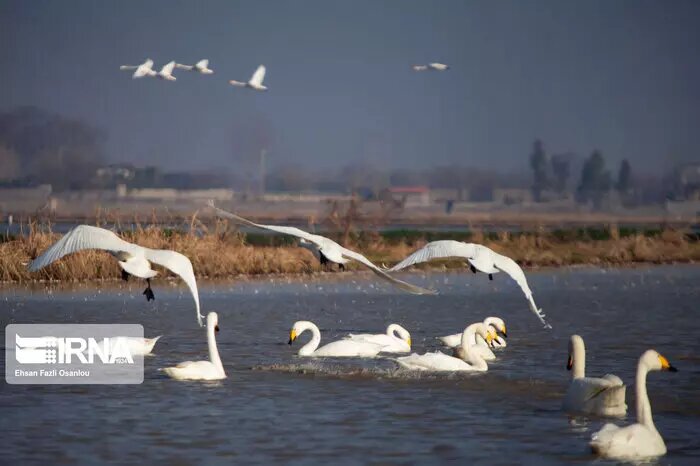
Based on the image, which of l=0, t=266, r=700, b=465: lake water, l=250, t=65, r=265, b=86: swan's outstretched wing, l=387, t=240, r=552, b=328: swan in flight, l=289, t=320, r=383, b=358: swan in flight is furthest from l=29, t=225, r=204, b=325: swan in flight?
l=250, t=65, r=265, b=86: swan's outstretched wing

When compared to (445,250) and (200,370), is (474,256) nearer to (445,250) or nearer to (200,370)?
(445,250)

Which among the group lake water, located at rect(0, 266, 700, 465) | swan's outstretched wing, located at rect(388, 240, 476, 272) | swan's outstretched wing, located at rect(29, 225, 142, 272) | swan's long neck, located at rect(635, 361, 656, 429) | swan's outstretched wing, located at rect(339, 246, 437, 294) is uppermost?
swan's outstretched wing, located at rect(29, 225, 142, 272)

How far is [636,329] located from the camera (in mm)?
30047

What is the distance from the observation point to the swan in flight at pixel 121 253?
20.2 meters

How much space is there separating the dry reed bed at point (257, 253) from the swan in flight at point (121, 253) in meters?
9.08

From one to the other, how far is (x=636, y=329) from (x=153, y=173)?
13799 cm

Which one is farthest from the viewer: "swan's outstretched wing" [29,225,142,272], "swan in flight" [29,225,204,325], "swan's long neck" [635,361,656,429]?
"swan's outstretched wing" [29,225,142,272]

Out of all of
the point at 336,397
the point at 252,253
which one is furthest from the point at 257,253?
the point at 336,397

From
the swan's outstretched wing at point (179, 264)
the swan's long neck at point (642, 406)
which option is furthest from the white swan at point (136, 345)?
the swan's long neck at point (642, 406)

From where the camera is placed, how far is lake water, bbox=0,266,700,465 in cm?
1603

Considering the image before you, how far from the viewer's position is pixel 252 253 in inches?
1651

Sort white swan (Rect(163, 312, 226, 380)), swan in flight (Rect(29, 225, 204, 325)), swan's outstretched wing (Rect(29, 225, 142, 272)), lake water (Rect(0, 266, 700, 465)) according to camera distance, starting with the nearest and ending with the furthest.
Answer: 1. lake water (Rect(0, 266, 700, 465))
2. swan in flight (Rect(29, 225, 204, 325))
3. swan's outstretched wing (Rect(29, 225, 142, 272))
4. white swan (Rect(163, 312, 226, 380))

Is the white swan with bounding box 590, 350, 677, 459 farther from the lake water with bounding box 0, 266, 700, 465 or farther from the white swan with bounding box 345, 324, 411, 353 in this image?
the white swan with bounding box 345, 324, 411, 353

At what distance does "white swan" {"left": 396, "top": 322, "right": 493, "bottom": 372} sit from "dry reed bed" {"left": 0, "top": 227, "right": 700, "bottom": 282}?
35.9 ft
